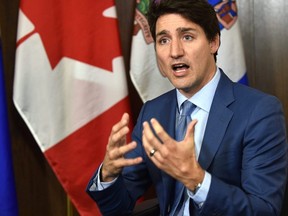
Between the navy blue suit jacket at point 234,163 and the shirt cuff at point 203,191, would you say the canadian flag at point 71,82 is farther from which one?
the shirt cuff at point 203,191

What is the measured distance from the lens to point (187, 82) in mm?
1372

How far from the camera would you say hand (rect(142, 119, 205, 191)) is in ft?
3.42

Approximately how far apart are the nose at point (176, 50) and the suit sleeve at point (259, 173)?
0.29 m

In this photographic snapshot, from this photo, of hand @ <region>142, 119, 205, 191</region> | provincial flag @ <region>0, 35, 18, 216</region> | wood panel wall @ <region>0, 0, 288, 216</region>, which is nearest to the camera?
hand @ <region>142, 119, 205, 191</region>

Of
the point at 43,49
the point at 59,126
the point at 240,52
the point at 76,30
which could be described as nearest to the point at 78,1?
the point at 76,30

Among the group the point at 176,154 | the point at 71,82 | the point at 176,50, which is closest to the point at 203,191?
the point at 176,154

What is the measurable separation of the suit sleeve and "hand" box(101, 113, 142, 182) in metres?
0.25

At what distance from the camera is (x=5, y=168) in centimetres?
195

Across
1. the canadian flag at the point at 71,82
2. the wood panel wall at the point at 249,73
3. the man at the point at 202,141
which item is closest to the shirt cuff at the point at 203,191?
the man at the point at 202,141

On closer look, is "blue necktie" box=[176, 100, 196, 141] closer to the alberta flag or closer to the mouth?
the mouth

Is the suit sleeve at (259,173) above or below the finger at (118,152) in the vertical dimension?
below

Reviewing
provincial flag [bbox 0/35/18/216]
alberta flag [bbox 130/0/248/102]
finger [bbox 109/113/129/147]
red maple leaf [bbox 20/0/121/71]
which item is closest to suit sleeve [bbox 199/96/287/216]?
finger [bbox 109/113/129/147]

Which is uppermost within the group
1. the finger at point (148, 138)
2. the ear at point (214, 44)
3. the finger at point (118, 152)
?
the ear at point (214, 44)

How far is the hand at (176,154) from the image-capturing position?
1.04 metres
